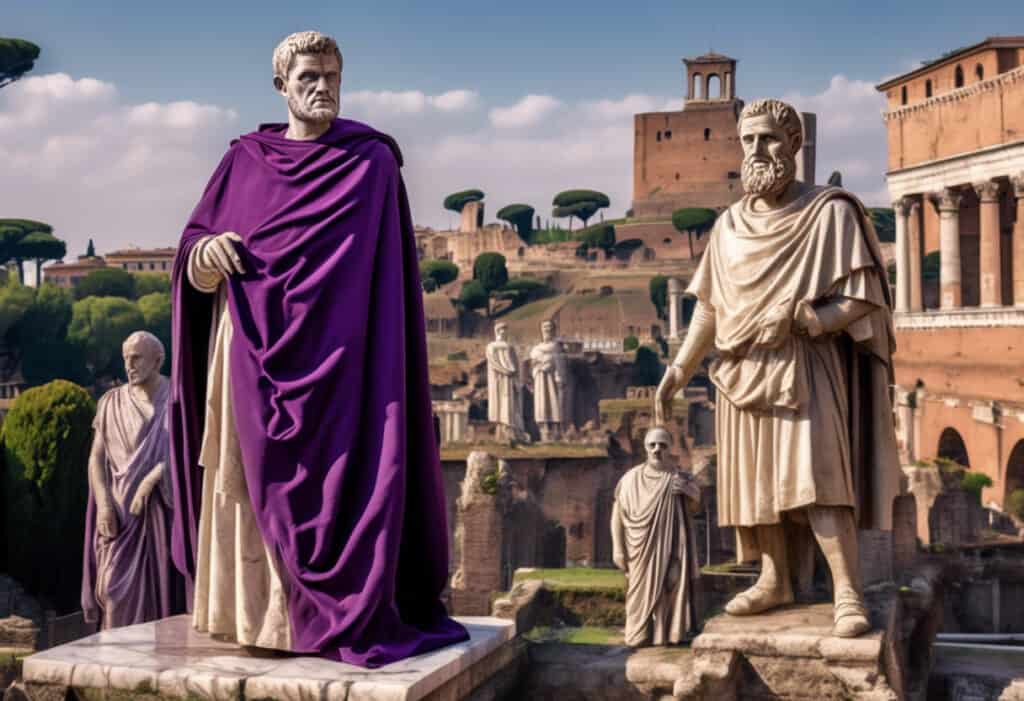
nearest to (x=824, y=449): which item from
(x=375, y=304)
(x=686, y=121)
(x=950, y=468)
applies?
(x=375, y=304)

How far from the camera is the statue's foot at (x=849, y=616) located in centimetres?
372

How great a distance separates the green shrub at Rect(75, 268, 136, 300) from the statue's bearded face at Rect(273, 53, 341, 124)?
5745 centimetres

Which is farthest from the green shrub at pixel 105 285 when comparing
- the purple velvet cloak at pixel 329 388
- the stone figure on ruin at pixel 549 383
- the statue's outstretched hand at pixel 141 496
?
the purple velvet cloak at pixel 329 388

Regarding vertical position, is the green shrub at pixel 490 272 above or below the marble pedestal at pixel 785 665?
above

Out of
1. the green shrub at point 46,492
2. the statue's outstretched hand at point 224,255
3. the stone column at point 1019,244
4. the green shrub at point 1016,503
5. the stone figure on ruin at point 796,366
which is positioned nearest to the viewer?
the statue's outstretched hand at point 224,255

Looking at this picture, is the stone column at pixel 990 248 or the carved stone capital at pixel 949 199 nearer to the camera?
the stone column at pixel 990 248

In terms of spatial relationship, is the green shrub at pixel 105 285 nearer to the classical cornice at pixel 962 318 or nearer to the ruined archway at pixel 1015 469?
the classical cornice at pixel 962 318

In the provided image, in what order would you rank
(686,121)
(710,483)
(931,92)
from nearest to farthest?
Result: (710,483)
(931,92)
(686,121)

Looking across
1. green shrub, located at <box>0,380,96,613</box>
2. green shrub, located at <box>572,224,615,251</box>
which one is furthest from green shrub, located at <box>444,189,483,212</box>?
green shrub, located at <box>0,380,96,613</box>

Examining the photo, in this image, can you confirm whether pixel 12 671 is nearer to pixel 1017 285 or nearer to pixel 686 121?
pixel 1017 285

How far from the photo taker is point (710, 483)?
19.0 metres

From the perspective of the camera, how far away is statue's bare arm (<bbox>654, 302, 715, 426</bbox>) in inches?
162

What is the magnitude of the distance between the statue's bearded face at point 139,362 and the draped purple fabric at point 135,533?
6 cm

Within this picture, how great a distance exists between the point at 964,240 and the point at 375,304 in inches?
1400
